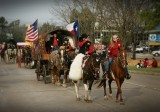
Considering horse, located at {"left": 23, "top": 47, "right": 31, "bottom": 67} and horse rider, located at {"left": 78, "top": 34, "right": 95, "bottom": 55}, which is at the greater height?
horse rider, located at {"left": 78, "top": 34, "right": 95, "bottom": 55}

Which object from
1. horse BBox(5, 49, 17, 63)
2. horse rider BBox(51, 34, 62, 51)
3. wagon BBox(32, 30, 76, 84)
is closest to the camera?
horse rider BBox(51, 34, 62, 51)

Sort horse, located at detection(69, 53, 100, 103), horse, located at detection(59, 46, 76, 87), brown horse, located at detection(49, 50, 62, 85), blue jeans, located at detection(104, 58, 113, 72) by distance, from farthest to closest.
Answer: brown horse, located at detection(49, 50, 62, 85) < horse, located at detection(59, 46, 76, 87) < horse, located at detection(69, 53, 100, 103) < blue jeans, located at detection(104, 58, 113, 72)

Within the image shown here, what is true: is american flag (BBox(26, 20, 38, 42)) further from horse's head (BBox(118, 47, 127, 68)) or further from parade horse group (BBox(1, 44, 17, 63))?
Answer: parade horse group (BBox(1, 44, 17, 63))

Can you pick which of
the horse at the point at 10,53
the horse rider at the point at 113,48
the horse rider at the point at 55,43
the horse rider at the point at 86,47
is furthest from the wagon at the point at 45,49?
the horse at the point at 10,53

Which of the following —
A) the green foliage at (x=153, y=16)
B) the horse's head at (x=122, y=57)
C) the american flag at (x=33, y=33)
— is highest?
the green foliage at (x=153, y=16)

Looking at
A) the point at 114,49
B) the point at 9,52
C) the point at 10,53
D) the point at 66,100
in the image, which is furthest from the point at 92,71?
the point at 10,53

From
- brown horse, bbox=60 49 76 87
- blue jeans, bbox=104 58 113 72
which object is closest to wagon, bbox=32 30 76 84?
brown horse, bbox=60 49 76 87

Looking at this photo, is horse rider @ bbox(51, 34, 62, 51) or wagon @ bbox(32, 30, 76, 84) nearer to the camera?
horse rider @ bbox(51, 34, 62, 51)

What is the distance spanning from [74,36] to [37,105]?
8.93 m

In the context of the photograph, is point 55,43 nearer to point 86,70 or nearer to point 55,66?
point 55,66

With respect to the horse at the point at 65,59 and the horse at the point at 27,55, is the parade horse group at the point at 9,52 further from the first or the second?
the horse at the point at 65,59

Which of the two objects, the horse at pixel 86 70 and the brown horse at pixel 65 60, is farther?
the brown horse at pixel 65 60

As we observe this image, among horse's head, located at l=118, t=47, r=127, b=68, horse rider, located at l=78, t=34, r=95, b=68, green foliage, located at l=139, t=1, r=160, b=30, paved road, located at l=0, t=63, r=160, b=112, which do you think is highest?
green foliage, located at l=139, t=1, r=160, b=30

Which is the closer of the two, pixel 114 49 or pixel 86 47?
pixel 114 49
